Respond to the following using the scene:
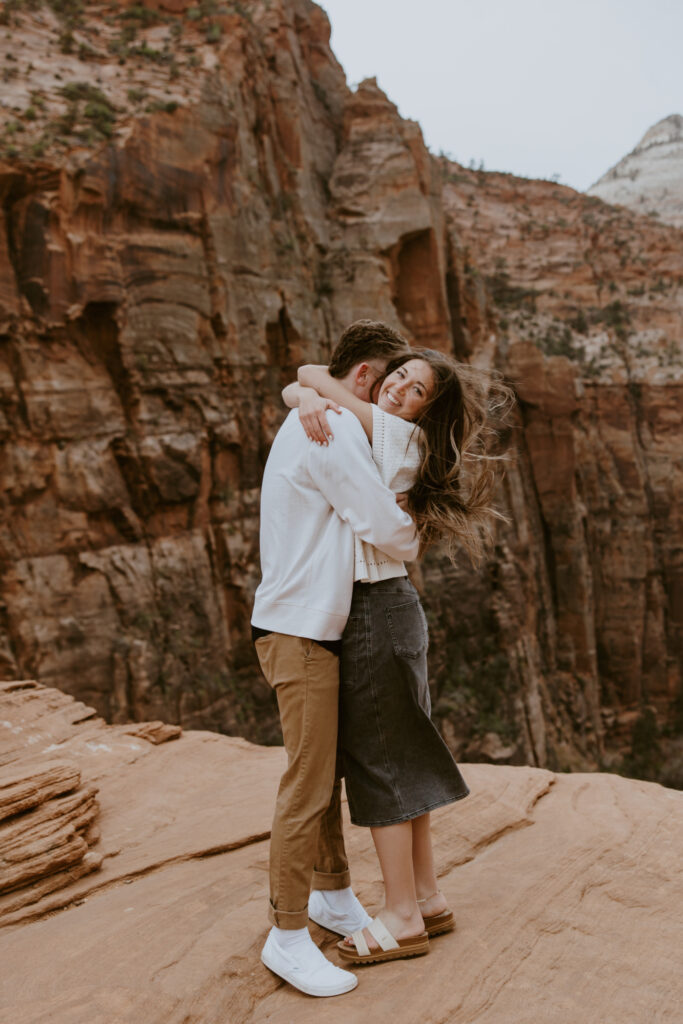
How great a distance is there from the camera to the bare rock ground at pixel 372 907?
2.49m

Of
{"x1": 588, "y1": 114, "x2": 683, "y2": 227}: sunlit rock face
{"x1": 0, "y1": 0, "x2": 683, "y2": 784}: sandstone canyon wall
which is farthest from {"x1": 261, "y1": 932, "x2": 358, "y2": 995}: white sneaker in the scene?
{"x1": 588, "y1": 114, "x2": 683, "y2": 227}: sunlit rock face

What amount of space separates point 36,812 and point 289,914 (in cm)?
180

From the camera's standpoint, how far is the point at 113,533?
15070 millimetres

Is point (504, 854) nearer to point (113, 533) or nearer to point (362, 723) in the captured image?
point (362, 723)

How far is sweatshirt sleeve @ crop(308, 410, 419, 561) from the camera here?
2629 millimetres

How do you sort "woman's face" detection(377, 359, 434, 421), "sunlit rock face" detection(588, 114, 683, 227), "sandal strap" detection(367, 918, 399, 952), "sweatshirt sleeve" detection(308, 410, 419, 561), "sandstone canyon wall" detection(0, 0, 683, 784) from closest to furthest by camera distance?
"sweatshirt sleeve" detection(308, 410, 419, 561) → "sandal strap" detection(367, 918, 399, 952) → "woman's face" detection(377, 359, 434, 421) → "sandstone canyon wall" detection(0, 0, 683, 784) → "sunlit rock face" detection(588, 114, 683, 227)

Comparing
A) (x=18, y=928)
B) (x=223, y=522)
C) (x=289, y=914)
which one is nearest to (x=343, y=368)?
(x=289, y=914)

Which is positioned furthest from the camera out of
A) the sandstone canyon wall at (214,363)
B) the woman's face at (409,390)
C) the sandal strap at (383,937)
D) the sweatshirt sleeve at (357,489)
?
the sandstone canyon wall at (214,363)

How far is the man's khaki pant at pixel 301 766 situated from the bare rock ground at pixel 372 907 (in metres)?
0.31

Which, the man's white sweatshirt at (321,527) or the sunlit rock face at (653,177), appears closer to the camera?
the man's white sweatshirt at (321,527)

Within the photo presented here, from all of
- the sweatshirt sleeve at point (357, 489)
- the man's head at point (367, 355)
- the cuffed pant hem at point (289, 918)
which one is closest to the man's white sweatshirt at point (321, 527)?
the sweatshirt sleeve at point (357, 489)

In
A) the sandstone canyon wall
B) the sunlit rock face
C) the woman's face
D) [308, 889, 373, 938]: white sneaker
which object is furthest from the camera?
the sunlit rock face

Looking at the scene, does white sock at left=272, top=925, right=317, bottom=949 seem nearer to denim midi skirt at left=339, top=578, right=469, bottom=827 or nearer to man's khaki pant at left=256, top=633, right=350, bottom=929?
man's khaki pant at left=256, top=633, right=350, bottom=929

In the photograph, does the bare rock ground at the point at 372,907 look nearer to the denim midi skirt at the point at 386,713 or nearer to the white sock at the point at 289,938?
the white sock at the point at 289,938
